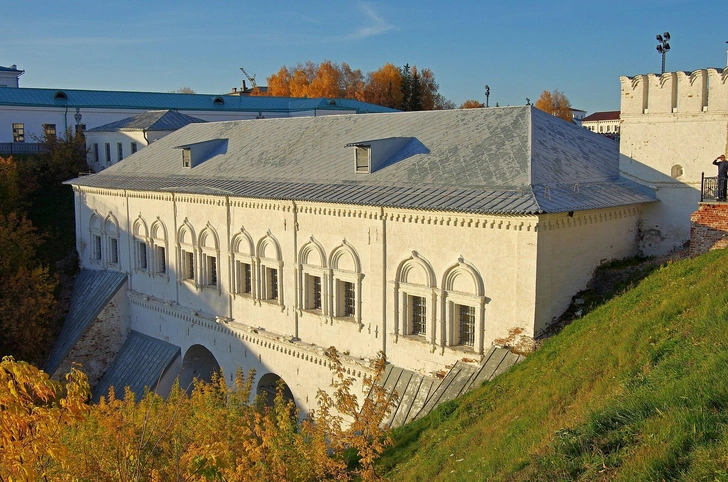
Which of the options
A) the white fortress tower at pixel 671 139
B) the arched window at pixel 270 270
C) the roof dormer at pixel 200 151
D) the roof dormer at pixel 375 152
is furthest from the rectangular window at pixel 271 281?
the white fortress tower at pixel 671 139

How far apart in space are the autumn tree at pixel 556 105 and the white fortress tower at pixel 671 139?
232 ft

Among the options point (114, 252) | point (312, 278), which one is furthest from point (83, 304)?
point (312, 278)

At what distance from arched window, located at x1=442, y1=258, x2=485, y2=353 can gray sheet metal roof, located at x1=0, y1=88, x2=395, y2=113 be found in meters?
35.7

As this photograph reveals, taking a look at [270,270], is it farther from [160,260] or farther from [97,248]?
[97,248]

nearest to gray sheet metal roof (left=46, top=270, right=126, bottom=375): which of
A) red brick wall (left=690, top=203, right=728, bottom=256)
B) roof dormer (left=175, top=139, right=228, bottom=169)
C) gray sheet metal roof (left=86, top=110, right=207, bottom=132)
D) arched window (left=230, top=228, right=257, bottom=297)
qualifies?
roof dormer (left=175, top=139, right=228, bottom=169)

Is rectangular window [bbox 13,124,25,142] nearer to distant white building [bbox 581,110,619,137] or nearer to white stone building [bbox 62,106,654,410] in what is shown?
white stone building [bbox 62,106,654,410]

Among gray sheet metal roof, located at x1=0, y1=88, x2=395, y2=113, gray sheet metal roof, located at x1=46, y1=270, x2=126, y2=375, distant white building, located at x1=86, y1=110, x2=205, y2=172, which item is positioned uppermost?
gray sheet metal roof, located at x1=0, y1=88, x2=395, y2=113

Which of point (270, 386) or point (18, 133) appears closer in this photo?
point (270, 386)

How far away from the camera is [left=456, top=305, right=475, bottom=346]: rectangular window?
56.0 ft

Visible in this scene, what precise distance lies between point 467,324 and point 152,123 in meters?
28.0

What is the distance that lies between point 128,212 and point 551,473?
81.4 ft

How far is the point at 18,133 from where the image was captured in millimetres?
43000

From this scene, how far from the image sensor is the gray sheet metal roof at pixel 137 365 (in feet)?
89.0

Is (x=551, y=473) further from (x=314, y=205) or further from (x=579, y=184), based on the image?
(x=314, y=205)
